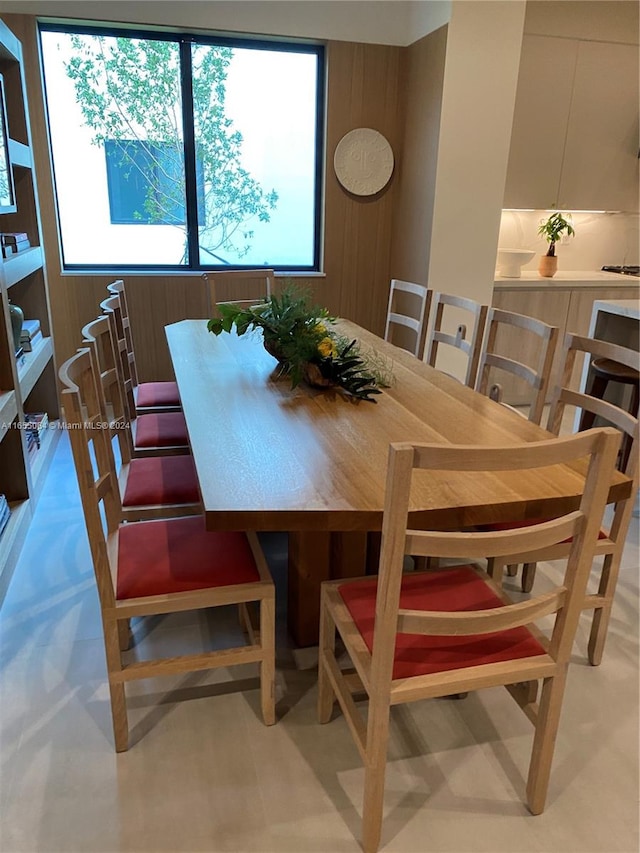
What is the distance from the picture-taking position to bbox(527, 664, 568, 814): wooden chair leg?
4.50 feet

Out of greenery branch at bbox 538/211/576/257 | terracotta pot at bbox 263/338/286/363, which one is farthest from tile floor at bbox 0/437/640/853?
greenery branch at bbox 538/211/576/257

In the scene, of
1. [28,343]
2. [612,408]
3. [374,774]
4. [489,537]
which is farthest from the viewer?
[28,343]

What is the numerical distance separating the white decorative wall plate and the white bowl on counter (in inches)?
38.8

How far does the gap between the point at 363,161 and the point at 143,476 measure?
310 cm

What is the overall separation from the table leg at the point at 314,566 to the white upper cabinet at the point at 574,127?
3317mm

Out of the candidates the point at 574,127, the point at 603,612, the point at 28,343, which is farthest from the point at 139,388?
the point at 574,127

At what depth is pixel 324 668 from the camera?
163cm

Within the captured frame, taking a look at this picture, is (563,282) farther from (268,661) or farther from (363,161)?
(268,661)

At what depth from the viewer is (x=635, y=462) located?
1.75 metres

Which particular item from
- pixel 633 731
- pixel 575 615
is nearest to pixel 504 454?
pixel 575 615

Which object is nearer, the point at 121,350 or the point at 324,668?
the point at 324,668

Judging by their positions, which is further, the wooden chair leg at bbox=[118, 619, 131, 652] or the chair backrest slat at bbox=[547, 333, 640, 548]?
the wooden chair leg at bbox=[118, 619, 131, 652]

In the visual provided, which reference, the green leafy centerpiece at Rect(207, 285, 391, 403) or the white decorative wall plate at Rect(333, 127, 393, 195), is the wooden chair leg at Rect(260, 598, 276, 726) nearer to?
the green leafy centerpiece at Rect(207, 285, 391, 403)

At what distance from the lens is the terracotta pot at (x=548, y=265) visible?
447 cm
